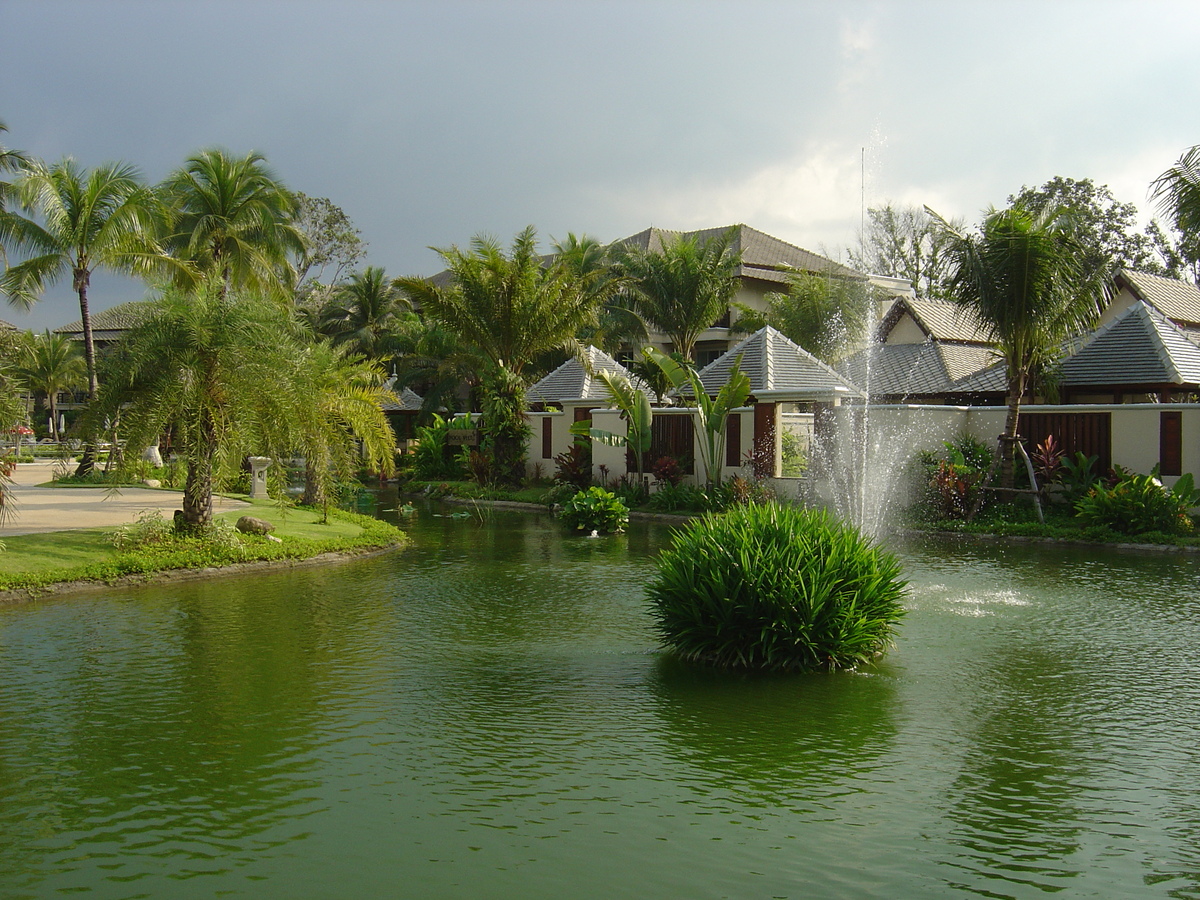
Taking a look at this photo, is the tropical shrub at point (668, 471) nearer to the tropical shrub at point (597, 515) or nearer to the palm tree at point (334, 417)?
the tropical shrub at point (597, 515)

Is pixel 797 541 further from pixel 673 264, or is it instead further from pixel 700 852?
pixel 673 264

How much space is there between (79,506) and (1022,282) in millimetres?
19021

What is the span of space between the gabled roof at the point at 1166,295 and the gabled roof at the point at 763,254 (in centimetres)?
1346

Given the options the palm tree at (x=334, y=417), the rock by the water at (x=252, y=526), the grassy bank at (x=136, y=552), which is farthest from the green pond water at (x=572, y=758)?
the rock by the water at (x=252, y=526)

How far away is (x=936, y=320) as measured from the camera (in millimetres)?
33719

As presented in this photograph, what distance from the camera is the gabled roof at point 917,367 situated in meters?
29.1

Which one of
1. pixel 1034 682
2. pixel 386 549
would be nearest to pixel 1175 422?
pixel 1034 682

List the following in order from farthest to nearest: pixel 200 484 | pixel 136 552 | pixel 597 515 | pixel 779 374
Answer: pixel 779 374, pixel 597 515, pixel 200 484, pixel 136 552

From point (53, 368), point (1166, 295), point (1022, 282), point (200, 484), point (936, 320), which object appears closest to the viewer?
point (200, 484)

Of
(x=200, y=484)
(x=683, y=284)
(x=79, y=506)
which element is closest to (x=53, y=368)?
(x=683, y=284)

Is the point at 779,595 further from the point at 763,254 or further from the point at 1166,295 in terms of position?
the point at 763,254

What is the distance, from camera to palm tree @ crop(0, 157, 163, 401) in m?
26.0

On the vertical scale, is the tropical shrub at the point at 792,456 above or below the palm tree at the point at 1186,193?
below

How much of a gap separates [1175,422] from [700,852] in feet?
56.5
